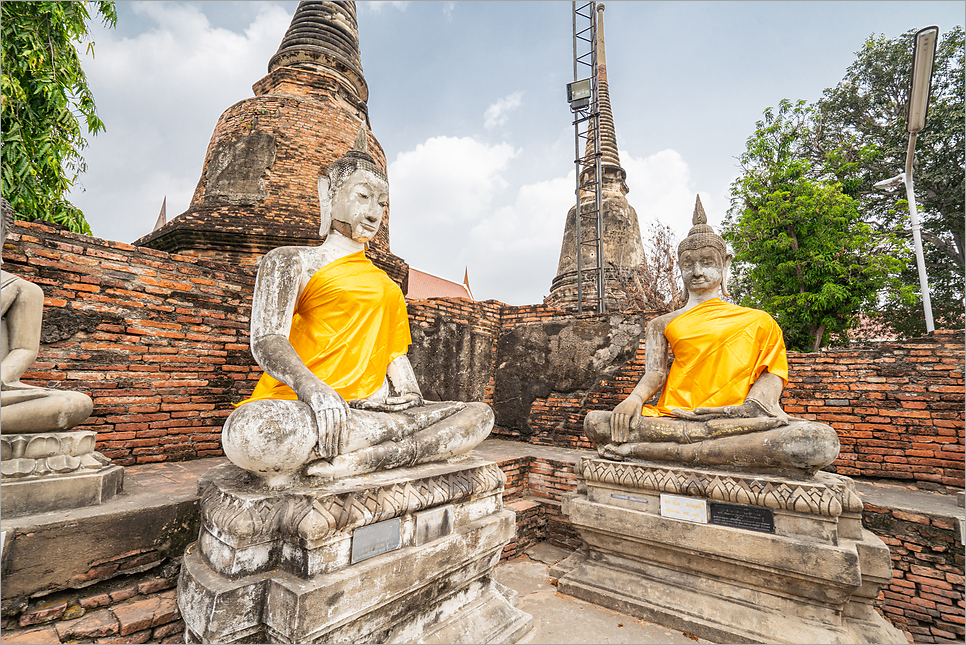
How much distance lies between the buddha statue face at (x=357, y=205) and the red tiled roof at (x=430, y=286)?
1902 cm

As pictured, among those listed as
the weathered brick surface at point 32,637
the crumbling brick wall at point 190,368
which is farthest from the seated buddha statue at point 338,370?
the crumbling brick wall at point 190,368

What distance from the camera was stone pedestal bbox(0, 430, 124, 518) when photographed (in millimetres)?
2016

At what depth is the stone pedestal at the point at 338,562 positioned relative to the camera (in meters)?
1.60

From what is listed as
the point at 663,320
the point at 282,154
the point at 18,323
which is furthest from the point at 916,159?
the point at 18,323

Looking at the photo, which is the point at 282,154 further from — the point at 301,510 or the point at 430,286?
the point at 430,286

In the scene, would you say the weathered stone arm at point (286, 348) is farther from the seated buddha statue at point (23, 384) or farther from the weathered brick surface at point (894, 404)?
the weathered brick surface at point (894, 404)

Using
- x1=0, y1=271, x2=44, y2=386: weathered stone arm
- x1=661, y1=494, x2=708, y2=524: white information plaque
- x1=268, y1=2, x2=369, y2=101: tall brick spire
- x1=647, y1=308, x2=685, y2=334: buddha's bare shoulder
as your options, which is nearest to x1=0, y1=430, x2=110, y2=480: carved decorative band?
x1=0, y1=271, x2=44, y2=386: weathered stone arm

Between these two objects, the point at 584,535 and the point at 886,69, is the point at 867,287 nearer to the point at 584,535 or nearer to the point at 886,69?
the point at 584,535

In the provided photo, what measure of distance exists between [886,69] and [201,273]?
1795 cm

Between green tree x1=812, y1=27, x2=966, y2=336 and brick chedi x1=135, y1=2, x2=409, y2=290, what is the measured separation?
411 inches

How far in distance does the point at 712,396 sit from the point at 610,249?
1023cm

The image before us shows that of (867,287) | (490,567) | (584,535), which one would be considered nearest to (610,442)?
(584,535)

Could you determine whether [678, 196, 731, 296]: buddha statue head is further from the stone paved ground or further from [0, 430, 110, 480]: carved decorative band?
[0, 430, 110, 480]: carved decorative band

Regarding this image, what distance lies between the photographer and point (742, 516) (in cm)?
264
